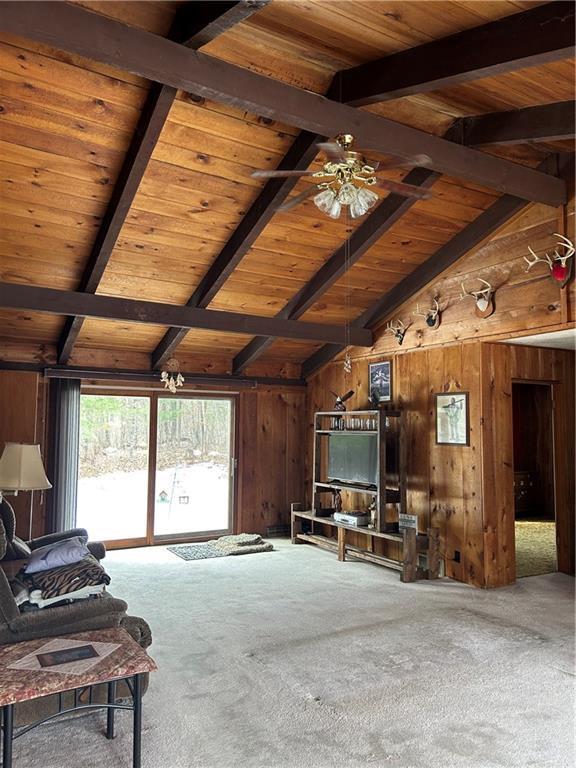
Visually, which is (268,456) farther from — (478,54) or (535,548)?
(478,54)

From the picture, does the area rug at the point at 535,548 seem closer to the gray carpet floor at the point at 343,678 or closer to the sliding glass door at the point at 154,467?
the gray carpet floor at the point at 343,678

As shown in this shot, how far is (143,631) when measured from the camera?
117 inches

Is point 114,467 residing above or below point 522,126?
below

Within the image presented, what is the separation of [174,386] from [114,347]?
2.75 ft

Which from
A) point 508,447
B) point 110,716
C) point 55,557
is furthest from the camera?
point 508,447

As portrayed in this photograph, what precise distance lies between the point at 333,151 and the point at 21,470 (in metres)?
3.47

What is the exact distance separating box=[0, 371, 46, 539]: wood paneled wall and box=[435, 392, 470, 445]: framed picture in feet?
13.8

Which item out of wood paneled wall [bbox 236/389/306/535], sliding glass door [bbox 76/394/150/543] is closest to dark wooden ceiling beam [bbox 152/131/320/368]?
sliding glass door [bbox 76/394/150/543]

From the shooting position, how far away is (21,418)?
6.00 metres

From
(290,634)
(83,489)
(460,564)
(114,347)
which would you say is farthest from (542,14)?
(83,489)

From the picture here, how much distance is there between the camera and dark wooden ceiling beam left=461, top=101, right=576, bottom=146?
363cm

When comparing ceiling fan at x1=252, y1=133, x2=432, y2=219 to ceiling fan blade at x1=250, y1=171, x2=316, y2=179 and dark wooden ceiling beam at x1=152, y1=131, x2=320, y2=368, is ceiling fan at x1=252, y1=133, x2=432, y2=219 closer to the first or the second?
ceiling fan blade at x1=250, y1=171, x2=316, y2=179

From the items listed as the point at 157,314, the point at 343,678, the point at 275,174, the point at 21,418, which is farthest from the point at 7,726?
the point at 21,418

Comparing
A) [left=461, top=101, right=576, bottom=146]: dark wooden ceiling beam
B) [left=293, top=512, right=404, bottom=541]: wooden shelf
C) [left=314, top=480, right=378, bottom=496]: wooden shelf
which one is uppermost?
[left=461, top=101, right=576, bottom=146]: dark wooden ceiling beam
